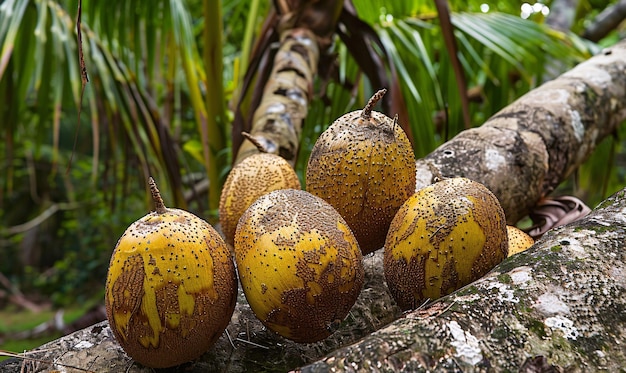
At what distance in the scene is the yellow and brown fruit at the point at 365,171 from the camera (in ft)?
3.70

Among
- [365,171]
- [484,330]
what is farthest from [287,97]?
[484,330]

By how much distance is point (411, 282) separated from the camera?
999 millimetres

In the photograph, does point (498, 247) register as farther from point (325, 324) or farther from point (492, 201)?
point (325, 324)

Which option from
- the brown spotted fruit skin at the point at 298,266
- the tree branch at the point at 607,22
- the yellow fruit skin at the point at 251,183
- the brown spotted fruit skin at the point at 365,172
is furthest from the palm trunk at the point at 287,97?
the tree branch at the point at 607,22

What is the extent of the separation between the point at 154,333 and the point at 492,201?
0.65 meters

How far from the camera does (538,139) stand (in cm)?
176

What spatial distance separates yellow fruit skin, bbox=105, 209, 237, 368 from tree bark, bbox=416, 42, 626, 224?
733 mm

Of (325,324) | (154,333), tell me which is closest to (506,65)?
(325,324)

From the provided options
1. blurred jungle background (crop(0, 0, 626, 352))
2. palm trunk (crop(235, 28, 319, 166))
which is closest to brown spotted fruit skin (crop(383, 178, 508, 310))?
palm trunk (crop(235, 28, 319, 166))

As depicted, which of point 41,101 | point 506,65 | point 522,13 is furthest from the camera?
point 522,13

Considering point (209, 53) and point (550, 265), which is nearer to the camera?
point (550, 265)

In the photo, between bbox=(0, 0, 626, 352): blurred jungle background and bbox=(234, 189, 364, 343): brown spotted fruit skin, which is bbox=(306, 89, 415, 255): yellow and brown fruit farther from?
bbox=(0, 0, 626, 352): blurred jungle background

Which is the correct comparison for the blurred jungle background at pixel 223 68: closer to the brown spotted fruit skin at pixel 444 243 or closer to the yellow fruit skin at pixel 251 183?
the yellow fruit skin at pixel 251 183

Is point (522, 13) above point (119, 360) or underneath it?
above
